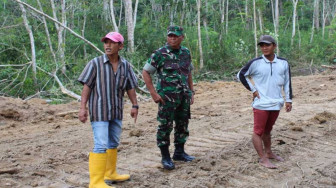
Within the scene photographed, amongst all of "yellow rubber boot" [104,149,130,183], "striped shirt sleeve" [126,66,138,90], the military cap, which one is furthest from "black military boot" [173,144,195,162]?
the military cap

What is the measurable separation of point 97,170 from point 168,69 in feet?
4.68

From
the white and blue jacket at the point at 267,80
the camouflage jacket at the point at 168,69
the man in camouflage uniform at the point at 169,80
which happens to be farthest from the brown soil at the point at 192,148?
the camouflage jacket at the point at 168,69

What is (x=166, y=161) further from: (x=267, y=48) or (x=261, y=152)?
(x=267, y=48)

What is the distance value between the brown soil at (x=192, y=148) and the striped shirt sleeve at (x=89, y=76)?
1060 mm

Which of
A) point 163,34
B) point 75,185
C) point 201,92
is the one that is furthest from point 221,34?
point 75,185

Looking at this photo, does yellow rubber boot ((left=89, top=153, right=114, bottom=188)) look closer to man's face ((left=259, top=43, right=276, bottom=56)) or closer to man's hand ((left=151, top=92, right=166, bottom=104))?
man's hand ((left=151, top=92, right=166, bottom=104))

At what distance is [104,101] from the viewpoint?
397 cm

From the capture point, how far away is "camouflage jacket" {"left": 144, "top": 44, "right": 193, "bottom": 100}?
458cm

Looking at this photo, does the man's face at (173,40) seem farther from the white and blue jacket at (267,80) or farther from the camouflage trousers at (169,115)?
the white and blue jacket at (267,80)

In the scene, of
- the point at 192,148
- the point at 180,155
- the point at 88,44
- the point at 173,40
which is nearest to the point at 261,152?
the point at 180,155

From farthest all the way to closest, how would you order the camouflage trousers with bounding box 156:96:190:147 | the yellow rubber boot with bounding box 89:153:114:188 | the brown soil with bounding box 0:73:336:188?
the camouflage trousers with bounding box 156:96:190:147 → the brown soil with bounding box 0:73:336:188 → the yellow rubber boot with bounding box 89:153:114:188

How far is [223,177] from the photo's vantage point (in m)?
4.36

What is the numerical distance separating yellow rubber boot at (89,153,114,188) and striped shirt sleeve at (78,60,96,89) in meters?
0.70

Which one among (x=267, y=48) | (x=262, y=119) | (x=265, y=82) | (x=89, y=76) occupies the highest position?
(x=267, y=48)
